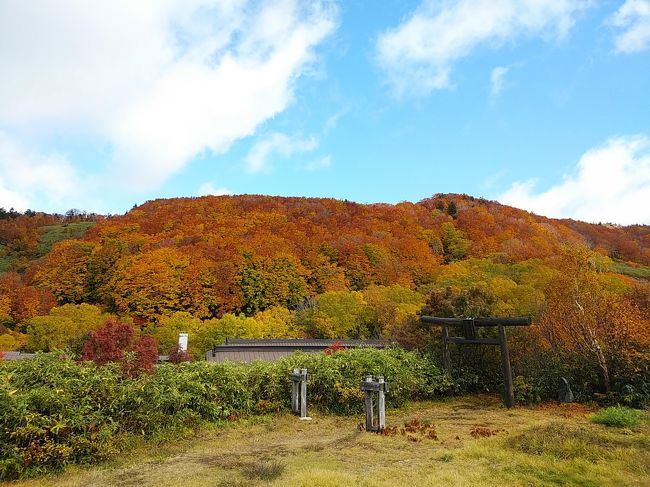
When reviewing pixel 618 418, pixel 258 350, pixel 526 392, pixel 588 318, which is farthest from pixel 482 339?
pixel 258 350

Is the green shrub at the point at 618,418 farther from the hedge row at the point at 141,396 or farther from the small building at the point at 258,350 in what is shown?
the small building at the point at 258,350

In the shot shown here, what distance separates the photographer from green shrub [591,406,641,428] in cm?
910

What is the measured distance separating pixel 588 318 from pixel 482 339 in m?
3.00

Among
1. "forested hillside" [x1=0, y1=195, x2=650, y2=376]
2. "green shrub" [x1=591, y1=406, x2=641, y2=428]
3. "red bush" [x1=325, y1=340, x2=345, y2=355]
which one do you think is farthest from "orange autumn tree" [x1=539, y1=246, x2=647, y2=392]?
"red bush" [x1=325, y1=340, x2=345, y2=355]

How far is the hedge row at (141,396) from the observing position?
7148mm

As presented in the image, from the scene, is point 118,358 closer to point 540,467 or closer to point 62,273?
point 540,467

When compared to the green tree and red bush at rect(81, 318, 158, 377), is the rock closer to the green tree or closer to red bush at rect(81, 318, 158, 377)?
red bush at rect(81, 318, 158, 377)

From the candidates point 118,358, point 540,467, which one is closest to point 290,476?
point 540,467

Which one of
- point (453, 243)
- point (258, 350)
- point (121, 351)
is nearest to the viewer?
point (121, 351)

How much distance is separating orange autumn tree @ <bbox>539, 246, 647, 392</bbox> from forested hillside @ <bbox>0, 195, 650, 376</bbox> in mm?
2342

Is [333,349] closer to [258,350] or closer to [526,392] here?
[526,392]

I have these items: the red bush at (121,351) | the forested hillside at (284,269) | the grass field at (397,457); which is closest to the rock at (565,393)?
the grass field at (397,457)

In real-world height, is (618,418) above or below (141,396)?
below

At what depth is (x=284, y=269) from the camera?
60844 millimetres
